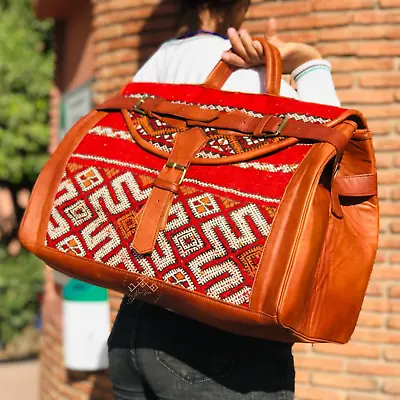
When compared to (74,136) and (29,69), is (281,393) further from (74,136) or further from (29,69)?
(29,69)

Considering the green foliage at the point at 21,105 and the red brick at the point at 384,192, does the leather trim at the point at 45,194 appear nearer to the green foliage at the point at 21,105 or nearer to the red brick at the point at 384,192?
the red brick at the point at 384,192

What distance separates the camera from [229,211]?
2.01 metres

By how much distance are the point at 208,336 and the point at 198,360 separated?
0.23 ft

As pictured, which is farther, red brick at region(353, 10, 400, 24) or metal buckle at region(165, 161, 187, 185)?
red brick at region(353, 10, 400, 24)

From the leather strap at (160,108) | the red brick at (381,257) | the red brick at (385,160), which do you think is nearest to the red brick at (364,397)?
the red brick at (381,257)

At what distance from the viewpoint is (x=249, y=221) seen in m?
1.97

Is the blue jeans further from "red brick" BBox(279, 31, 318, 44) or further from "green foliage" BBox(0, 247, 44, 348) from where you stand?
"green foliage" BBox(0, 247, 44, 348)

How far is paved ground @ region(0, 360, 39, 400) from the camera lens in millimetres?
7539

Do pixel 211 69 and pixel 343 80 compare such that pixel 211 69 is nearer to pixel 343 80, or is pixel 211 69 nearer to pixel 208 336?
pixel 208 336

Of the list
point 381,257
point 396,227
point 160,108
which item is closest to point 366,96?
point 396,227

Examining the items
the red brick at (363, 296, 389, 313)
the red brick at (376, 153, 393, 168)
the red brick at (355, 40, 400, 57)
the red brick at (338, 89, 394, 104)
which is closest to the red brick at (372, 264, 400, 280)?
the red brick at (363, 296, 389, 313)

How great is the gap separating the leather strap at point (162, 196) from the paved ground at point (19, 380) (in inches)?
229

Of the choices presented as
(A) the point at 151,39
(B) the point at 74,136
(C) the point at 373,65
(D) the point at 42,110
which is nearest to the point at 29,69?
(D) the point at 42,110

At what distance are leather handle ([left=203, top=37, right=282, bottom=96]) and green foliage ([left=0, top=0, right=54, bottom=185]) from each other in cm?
775
